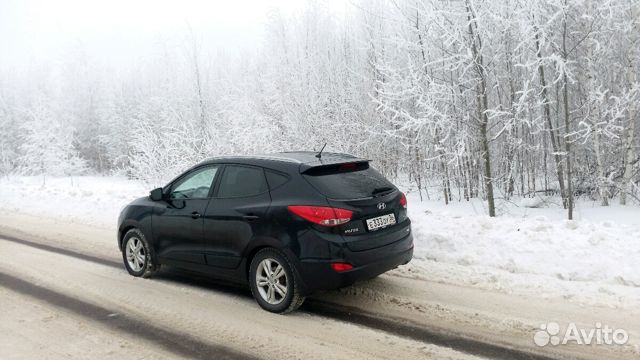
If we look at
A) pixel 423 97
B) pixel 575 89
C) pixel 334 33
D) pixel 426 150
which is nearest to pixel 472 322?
pixel 423 97

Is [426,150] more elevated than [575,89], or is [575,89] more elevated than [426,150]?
[575,89]

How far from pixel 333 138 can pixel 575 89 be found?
6903 millimetres

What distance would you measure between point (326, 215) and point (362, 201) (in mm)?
458

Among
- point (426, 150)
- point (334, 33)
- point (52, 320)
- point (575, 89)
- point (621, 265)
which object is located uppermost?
point (334, 33)

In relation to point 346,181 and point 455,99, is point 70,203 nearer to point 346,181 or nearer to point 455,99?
point 455,99

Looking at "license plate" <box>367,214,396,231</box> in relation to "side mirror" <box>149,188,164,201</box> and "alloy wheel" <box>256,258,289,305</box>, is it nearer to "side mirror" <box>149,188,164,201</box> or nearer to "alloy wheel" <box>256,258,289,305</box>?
"alloy wheel" <box>256,258,289,305</box>

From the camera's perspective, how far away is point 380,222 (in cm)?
479

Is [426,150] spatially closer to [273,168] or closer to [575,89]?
[575,89]

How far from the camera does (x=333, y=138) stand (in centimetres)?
1469

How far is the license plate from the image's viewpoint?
468 cm

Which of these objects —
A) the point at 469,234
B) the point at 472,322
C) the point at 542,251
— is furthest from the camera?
the point at 469,234

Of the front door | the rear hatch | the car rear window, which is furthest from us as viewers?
the front door

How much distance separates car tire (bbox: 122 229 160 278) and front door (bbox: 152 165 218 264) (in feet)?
0.86

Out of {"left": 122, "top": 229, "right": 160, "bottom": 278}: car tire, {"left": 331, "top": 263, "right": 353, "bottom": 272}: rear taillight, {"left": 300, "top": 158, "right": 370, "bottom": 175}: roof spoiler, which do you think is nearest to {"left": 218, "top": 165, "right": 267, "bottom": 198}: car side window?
{"left": 300, "top": 158, "right": 370, "bottom": 175}: roof spoiler
